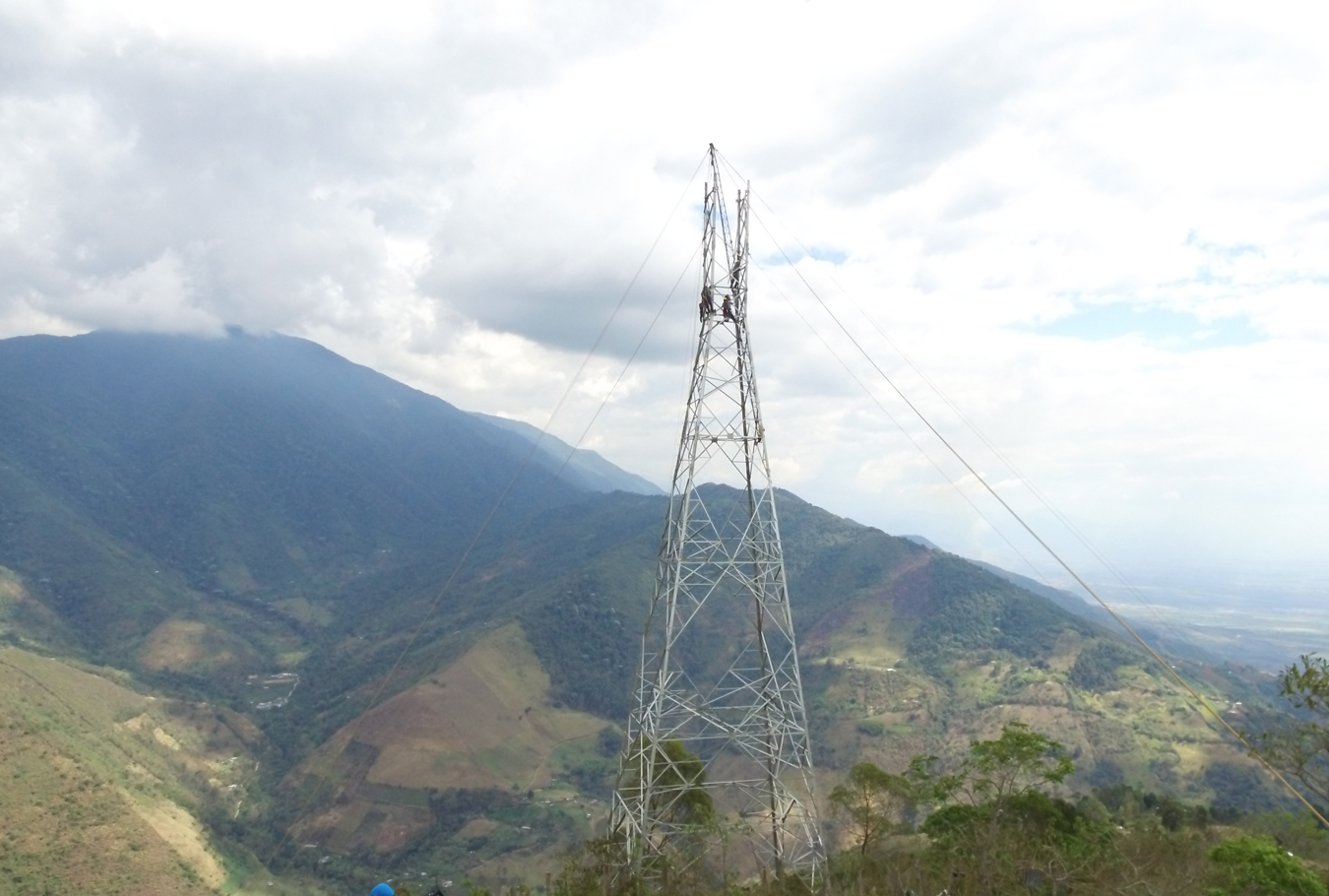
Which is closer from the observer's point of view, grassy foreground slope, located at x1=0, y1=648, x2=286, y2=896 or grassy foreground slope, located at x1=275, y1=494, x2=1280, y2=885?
grassy foreground slope, located at x1=0, y1=648, x2=286, y2=896

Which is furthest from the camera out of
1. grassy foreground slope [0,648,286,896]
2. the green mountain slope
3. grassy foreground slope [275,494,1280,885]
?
the green mountain slope

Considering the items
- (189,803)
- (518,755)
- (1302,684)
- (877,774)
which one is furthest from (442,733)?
(1302,684)

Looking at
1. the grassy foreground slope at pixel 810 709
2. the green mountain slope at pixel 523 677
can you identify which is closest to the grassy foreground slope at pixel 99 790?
the green mountain slope at pixel 523 677

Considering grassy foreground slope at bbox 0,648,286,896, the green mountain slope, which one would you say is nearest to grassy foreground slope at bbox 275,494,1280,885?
the green mountain slope

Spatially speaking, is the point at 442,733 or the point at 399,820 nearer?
the point at 399,820

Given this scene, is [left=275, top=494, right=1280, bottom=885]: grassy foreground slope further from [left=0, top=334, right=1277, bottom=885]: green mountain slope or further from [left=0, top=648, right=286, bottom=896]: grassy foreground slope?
[left=0, top=648, right=286, bottom=896]: grassy foreground slope

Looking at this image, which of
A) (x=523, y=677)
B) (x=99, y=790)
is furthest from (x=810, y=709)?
(x=99, y=790)

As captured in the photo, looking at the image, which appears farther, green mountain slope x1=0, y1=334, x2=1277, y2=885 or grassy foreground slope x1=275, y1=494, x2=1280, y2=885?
green mountain slope x1=0, y1=334, x2=1277, y2=885

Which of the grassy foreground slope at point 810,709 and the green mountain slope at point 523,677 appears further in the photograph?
the green mountain slope at point 523,677

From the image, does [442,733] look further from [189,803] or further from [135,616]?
[135,616]

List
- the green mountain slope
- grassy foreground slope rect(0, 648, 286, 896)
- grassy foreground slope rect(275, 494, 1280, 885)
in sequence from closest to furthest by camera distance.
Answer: grassy foreground slope rect(0, 648, 286, 896) → grassy foreground slope rect(275, 494, 1280, 885) → the green mountain slope

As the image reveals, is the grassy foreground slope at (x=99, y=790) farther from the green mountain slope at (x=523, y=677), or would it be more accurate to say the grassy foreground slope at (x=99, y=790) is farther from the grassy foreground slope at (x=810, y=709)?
the grassy foreground slope at (x=810, y=709)
